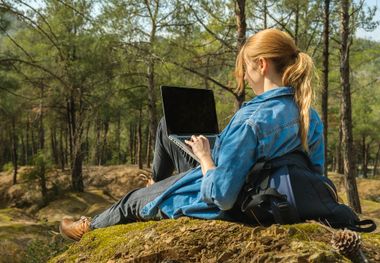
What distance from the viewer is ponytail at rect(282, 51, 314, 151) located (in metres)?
2.30

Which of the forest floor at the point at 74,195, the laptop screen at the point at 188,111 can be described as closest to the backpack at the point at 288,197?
the laptop screen at the point at 188,111

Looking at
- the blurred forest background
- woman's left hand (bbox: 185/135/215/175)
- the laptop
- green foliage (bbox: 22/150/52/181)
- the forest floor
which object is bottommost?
the forest floor

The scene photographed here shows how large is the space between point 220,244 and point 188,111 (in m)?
1.22

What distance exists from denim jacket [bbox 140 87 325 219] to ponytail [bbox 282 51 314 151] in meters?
0.03

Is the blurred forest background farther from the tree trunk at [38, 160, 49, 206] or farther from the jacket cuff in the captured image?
the jacket cuff

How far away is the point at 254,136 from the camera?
217 cm

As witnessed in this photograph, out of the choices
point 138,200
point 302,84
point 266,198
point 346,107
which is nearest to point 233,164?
point 266,198

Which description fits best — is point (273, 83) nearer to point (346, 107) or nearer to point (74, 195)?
point (346, 107)

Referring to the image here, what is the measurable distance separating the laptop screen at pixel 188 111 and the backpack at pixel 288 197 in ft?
2.95

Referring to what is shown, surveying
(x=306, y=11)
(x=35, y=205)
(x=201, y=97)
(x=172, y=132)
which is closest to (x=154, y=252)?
(x=172, y=132)

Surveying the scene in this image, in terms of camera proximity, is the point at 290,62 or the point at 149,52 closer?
the point at 290,62

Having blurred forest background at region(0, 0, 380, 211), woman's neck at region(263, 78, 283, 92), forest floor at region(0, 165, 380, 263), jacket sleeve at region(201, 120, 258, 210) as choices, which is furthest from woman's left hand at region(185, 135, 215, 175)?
forest floor at region(0, 165, 380, 263)

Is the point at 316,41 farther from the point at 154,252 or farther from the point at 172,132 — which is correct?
the point at 154,252

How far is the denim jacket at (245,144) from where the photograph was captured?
214 centimetres
